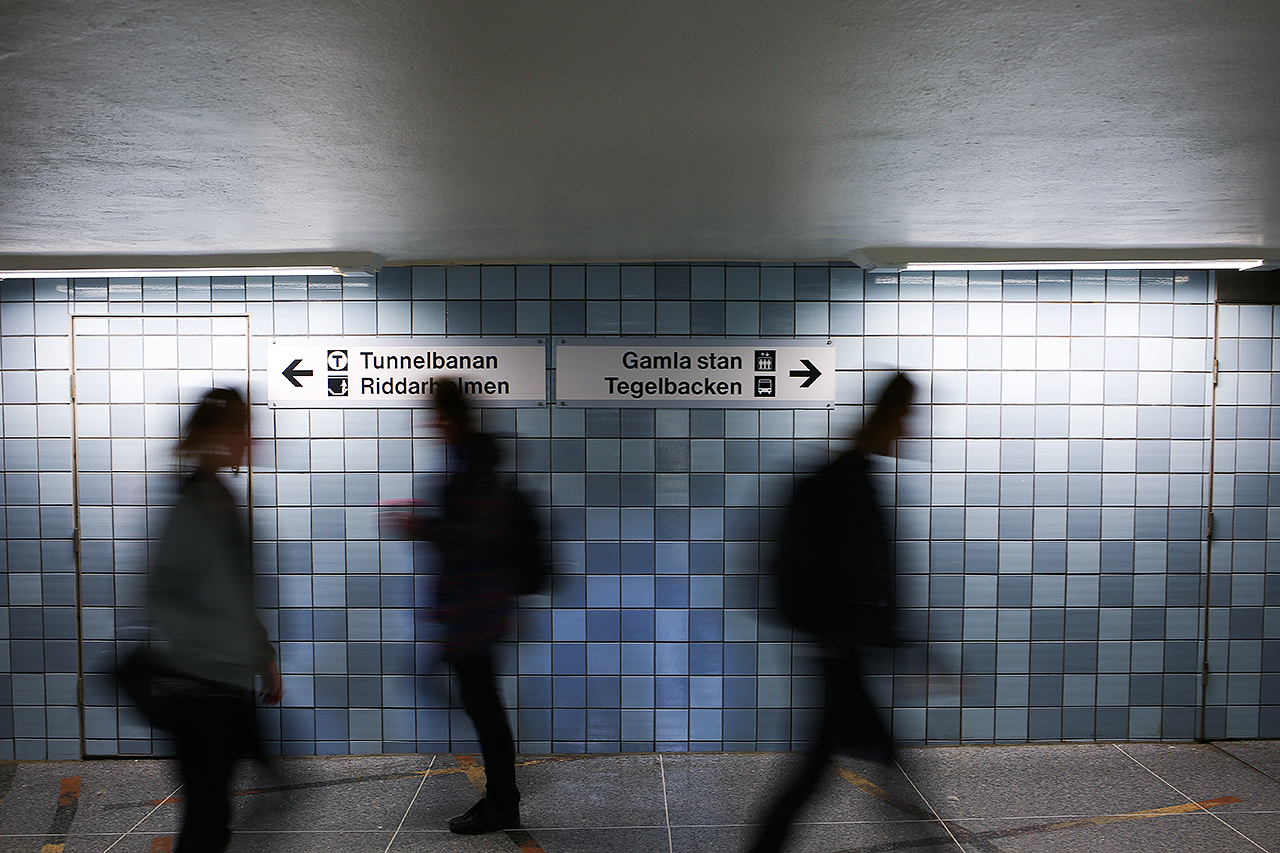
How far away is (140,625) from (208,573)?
0.96ft

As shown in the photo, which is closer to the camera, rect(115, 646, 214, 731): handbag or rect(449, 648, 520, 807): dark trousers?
rect(115, 646, 214, 731): handbag

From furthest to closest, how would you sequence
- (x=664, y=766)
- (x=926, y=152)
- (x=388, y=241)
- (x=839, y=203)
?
(x=664, y=766) → (x=388, y=241) → (x=839, y=203) → (x=926, y=152)

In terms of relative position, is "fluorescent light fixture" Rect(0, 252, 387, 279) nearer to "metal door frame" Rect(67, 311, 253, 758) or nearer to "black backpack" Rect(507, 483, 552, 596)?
"metal door frame" Rect(67, 311, 253, 758)

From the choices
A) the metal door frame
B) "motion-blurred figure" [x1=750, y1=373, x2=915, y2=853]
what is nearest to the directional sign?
"motion-blurred figure" [x1=750, y1=373, x2=915, y2=853]

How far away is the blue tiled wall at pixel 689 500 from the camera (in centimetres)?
402

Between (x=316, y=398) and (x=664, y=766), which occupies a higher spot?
(x=316, y=398)

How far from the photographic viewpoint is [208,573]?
2.24m

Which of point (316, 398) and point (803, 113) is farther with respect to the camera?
point (316, 398)

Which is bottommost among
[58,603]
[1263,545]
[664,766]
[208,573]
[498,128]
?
[664,766]

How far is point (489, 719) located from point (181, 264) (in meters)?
2.73

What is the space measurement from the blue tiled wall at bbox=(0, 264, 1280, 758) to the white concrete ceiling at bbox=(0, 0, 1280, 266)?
823 millimetres

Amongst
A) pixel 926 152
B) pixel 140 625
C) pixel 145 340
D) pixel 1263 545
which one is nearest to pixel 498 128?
pixel 926 152

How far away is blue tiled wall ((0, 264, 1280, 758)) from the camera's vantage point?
13.2 ft

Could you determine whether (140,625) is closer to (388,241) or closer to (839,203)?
(388,241)
